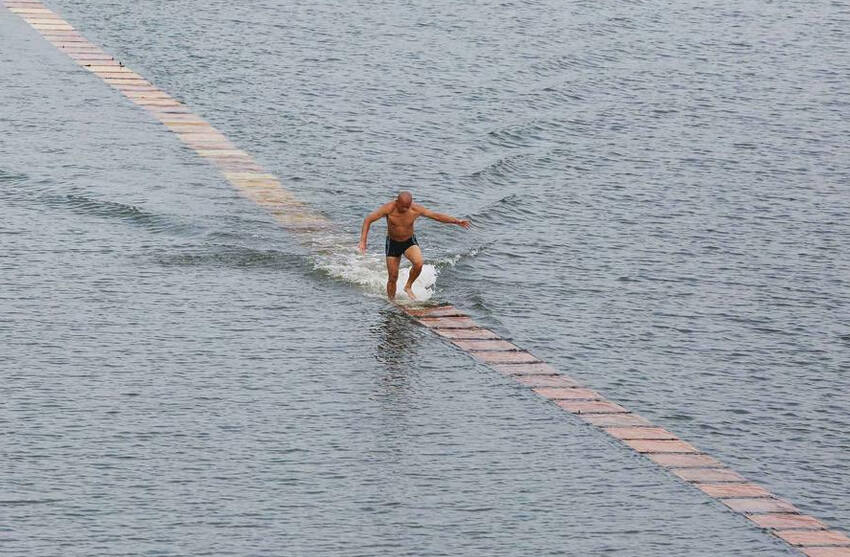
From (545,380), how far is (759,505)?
374 centimetres

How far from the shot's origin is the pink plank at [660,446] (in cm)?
1697

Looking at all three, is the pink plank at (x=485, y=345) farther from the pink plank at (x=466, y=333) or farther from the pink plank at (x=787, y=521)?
the pink plank at (x=787, y=521)

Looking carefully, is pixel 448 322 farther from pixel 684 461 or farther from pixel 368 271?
pixel 684 461

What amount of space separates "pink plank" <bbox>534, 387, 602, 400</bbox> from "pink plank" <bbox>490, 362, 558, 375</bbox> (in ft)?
1.75

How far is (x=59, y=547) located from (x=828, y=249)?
1453 cm

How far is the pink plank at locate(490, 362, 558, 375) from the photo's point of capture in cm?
1906

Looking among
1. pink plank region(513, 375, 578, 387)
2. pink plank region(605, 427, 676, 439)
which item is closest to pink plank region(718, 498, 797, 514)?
pink plank region(605, 427, 676, 439)

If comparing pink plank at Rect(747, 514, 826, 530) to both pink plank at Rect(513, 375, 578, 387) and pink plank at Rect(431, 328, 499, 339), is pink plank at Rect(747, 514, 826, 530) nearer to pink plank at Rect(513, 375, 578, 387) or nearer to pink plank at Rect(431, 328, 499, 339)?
pink plank at Rect(513, 375, 578, 387)

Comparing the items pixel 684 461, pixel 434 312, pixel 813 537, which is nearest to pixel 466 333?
pixel 434 312

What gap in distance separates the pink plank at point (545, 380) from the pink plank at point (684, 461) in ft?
7.03

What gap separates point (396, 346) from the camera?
1967 cm

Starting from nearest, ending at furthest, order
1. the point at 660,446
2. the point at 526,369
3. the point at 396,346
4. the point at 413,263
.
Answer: the point at 660,446 → the point at 526,369 → the point at 396,346 → the point at 413,263

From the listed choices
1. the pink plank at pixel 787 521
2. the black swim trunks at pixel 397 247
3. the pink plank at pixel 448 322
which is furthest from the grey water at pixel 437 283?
the black swim trunks at pixel 397 247

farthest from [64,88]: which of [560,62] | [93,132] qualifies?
[560,62]
